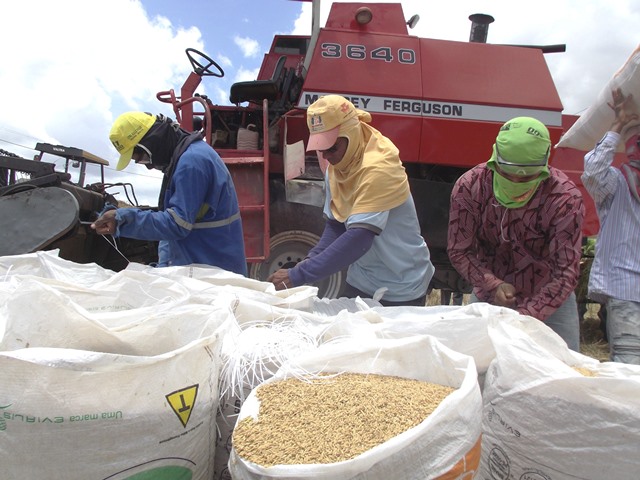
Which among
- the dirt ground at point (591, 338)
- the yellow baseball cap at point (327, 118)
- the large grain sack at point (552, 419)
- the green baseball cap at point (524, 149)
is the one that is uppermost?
the yellow baseball cap at point (327, 118)

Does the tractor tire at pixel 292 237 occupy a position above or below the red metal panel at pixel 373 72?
below

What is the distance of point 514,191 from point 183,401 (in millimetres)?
1463

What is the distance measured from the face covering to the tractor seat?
2.85 metres

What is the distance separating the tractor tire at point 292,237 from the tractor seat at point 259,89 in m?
0.99

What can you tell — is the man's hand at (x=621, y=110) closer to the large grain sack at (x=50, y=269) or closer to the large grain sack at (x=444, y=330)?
the large grain sack at (x=444, y=330)

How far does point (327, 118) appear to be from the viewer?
6.77 feet

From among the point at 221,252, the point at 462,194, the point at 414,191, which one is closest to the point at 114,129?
the point at 221,252

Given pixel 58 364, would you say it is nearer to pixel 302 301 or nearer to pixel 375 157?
pixel 302 301

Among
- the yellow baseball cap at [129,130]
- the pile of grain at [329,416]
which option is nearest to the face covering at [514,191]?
the pile of grain at [329,416]

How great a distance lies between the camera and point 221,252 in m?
2.44

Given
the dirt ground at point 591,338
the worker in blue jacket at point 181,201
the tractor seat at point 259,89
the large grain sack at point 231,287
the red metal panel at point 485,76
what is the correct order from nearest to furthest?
1. the large grain sack at point 231,287
2. the worker in blue jacket at point 181,201
3. the red metal panel at point 485,76
4. the tractor seat at point 259,89
5. the dirt ground at point 591,338

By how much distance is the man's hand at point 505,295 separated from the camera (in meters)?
1.83

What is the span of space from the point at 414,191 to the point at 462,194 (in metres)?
2.29

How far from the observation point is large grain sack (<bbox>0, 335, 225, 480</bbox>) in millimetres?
866
